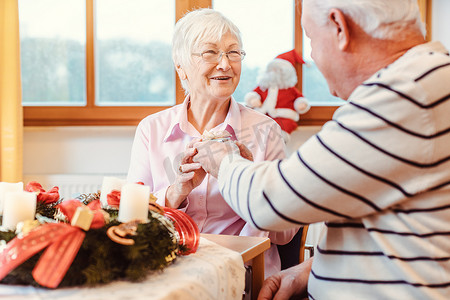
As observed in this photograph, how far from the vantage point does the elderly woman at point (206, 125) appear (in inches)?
65.8

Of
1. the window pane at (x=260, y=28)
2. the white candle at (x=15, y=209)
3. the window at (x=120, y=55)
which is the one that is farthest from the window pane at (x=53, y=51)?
the white candle at (x=15, y=209)

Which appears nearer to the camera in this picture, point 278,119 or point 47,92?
point 278,119

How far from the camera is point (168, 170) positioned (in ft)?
5.66

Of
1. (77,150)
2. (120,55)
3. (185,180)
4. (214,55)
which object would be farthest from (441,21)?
(77,150)

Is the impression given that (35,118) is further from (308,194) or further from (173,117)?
(308,194)

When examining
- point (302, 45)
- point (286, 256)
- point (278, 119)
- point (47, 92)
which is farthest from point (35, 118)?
point (286, 256)

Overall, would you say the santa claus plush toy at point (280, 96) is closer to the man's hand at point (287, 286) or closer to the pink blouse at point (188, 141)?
the pink blouse at point (188, 141)

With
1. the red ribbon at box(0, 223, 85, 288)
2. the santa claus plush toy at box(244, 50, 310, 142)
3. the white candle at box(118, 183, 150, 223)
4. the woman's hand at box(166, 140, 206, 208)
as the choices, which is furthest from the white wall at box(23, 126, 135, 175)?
the red ribbon at box(0, 223, 85, 288)

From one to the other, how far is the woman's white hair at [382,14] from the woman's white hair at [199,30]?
85 centimetres

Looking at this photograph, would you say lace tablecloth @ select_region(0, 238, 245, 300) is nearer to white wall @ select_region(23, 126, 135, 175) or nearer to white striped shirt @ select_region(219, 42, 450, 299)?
white striped shirt @ select_region(219, 42, 450, 299)

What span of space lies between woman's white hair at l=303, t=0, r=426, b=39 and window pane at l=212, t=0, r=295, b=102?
2.28 m

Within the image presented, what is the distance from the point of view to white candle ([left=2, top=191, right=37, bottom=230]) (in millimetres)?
935

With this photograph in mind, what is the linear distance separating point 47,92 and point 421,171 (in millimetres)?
2874

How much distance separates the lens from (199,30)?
5.70ft
